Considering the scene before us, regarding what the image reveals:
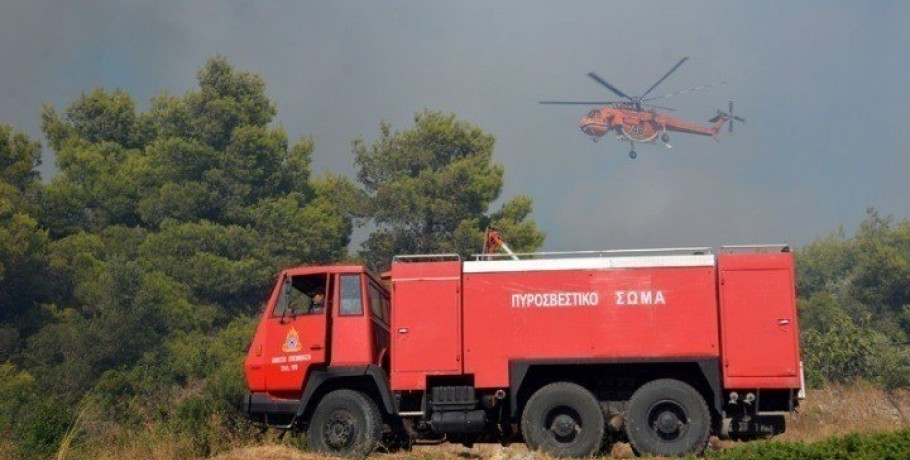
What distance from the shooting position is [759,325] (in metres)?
15.3

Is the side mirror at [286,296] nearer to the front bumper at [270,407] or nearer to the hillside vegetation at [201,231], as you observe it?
the front bumper at [270,407]

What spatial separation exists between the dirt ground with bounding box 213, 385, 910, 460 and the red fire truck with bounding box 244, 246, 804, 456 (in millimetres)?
435

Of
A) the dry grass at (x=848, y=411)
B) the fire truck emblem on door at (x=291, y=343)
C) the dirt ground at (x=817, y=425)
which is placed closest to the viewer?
the dirt ground at (x=817, y=425)

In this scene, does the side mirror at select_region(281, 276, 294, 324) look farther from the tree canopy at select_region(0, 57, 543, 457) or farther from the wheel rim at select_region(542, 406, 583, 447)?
the tree canopy at select_region(0, 57, 543, 457)

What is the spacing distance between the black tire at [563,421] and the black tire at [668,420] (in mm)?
524

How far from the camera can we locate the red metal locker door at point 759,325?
15156 millimetres

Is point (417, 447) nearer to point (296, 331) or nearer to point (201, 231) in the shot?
point (296, 331)

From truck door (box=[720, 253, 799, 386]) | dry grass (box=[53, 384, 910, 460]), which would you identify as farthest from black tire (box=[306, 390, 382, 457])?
truck door (box=[720, 253, 799, 386])

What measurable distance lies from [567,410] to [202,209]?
3288 cm

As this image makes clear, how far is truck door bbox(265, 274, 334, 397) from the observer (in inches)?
642

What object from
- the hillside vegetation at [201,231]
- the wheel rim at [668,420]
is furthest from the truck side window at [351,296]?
the hillside vegetation at [201,231]

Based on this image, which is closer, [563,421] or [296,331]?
[563,421]

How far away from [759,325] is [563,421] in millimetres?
3095

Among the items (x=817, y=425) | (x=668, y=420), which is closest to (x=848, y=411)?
(x=817, y=425)
